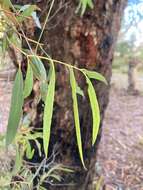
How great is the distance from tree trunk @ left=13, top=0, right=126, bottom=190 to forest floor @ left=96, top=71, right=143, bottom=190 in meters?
1.02

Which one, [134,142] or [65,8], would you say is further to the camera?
[134,142]

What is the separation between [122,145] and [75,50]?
212 cm

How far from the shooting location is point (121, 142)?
12.5 feet

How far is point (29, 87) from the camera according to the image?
693 mm

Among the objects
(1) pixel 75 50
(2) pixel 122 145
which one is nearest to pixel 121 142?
(2) pixel 122 145

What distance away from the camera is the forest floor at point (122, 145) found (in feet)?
10.1

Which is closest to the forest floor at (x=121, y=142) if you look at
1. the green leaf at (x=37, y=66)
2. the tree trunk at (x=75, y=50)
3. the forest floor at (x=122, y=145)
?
the forest floor at (x=122, y=145)

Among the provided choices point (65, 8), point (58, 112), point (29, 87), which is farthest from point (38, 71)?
point (58, 112)

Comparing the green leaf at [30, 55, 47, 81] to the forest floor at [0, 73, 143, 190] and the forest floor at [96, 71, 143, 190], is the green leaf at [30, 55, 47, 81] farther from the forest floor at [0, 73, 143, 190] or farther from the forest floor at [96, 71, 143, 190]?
the forest floor at [96, 71, 143, 190]

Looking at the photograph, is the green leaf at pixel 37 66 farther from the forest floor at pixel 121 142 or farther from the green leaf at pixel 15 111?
the forest floor at pixel 121 142

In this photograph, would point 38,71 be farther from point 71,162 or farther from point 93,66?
point 71,162

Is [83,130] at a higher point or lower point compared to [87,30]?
lower

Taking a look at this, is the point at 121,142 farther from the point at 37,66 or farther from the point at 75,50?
the point at 37,66

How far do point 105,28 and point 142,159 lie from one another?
182 cm
